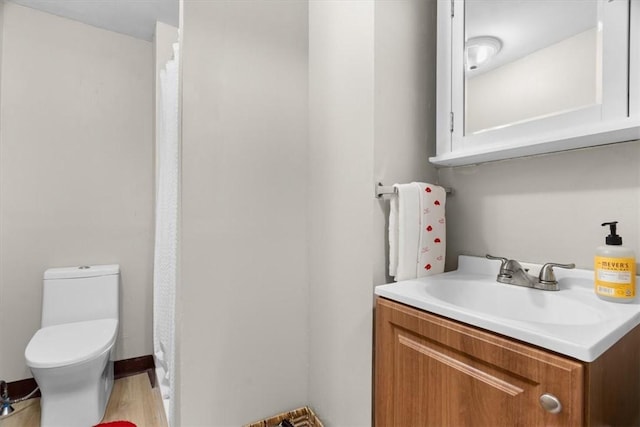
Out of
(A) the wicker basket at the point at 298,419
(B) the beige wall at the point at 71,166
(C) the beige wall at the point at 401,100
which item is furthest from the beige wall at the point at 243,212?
(B) the beige wall at the point at 71,166

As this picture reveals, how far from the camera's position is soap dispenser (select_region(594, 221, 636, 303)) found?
717 mm

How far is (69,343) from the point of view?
1.58 meters

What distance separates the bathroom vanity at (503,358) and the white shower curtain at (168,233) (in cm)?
87

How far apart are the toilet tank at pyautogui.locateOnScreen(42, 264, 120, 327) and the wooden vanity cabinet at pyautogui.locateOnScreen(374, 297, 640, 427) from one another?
1.81m

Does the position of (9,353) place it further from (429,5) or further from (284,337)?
(429,5)

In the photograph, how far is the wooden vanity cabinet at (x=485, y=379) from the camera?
526mm

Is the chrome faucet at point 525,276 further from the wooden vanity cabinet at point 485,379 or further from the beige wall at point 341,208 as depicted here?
the beige wall at point 341,208

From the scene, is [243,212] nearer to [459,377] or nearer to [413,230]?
[413,230]

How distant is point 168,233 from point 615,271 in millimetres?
1523

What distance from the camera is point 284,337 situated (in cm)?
133

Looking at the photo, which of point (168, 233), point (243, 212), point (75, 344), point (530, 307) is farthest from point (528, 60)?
point (75, 344)

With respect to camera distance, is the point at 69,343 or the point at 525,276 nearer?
the point at 525,276

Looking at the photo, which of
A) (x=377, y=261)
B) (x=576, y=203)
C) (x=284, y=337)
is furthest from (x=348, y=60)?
(x=284, y=337)

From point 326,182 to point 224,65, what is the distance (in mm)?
601
